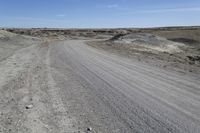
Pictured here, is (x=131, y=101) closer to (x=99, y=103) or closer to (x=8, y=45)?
(x=99, y=103)

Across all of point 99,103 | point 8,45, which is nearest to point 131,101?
point 99,103

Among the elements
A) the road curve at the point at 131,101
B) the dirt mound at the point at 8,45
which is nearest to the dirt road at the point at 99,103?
the road curve at the point at 131,101

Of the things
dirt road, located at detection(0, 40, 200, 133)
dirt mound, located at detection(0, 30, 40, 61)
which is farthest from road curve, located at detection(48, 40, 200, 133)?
dirt mound, located at detection(0, 30, 40, 61)

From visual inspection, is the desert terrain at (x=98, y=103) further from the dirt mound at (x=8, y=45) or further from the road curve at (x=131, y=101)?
the dirt mound at (x=8, y=45)

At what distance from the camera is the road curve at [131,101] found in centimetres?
638

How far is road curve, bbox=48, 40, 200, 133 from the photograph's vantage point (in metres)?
6.38

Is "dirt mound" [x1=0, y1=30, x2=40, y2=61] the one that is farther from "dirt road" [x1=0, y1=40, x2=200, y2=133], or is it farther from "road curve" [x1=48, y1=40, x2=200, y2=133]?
"road curve" [x1=48, y1=40, x2=200, y2=133]

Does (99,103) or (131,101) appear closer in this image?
(99,103)

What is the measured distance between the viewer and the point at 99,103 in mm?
8266

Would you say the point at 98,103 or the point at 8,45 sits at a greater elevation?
the point at 98,103

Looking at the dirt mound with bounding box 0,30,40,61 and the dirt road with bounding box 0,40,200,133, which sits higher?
the dirt road with bounding box 0,40,200,133

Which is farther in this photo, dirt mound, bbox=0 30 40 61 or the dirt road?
dirt mound, bbox=0 30 40 61

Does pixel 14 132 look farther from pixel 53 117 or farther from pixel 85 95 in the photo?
pixel 85 95

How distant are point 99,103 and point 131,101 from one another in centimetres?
92
